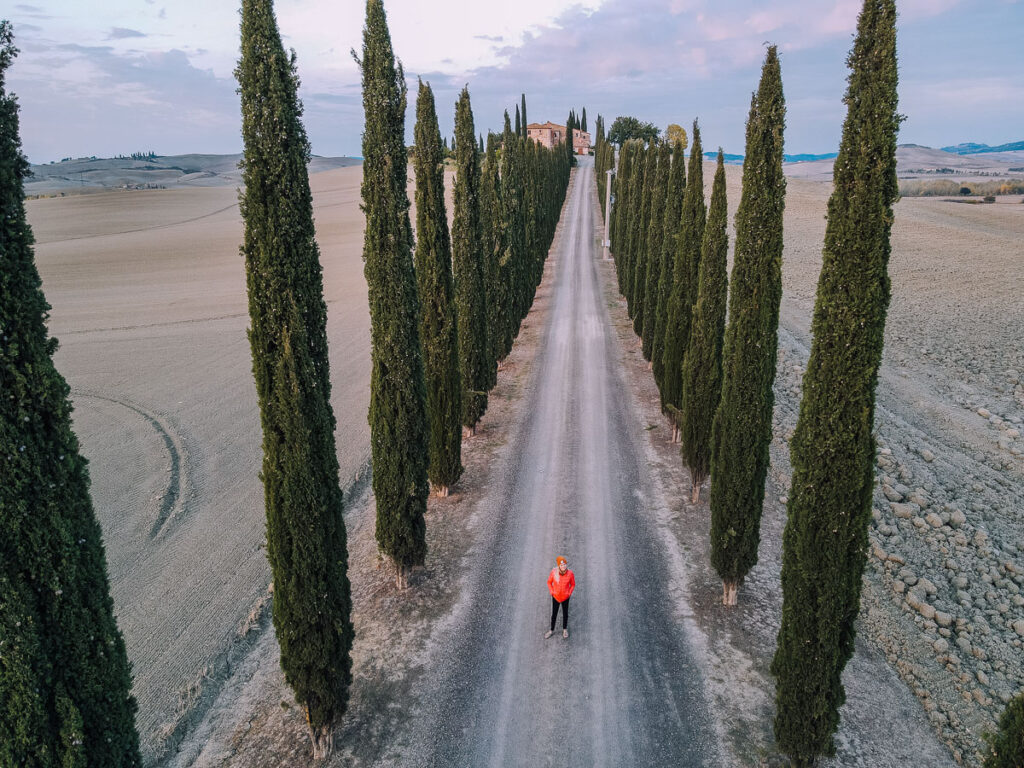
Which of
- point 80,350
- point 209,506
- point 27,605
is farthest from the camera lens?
point 80,350

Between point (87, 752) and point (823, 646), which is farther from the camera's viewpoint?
point (823, 646)

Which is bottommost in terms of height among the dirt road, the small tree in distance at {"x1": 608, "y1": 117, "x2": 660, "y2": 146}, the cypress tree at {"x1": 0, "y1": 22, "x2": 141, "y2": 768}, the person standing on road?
the dirt road

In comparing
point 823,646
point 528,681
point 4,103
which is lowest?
point 528,681

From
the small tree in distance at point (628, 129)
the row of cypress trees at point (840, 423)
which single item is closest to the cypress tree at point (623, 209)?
the row of cypress trees at point (840, 423)

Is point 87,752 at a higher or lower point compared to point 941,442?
higher

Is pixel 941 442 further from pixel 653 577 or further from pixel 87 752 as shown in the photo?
pixel 87 752

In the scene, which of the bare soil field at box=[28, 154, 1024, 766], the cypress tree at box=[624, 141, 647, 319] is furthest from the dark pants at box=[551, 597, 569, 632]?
the cypress tree at box=[624, 141, 647, 319]

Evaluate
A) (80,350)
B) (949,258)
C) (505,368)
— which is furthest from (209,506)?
(949,258)

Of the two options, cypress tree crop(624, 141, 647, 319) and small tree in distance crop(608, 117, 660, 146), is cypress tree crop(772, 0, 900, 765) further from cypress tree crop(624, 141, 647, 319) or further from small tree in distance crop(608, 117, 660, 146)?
small tree in distance crop(608, 117, 660, 146)
